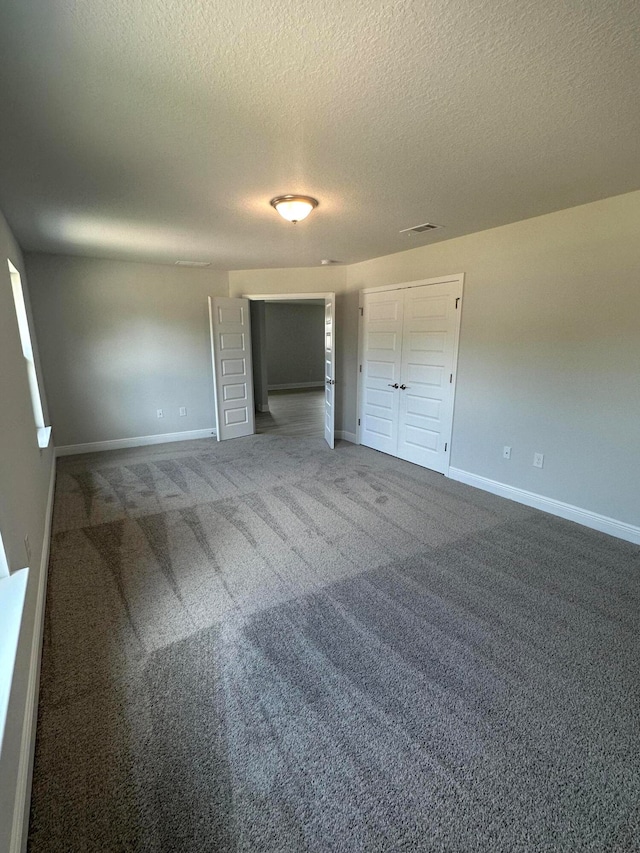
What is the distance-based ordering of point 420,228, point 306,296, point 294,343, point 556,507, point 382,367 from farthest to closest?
point 294,343 < point 306,296 < point 382,367 < point 420,228 < point 556,507

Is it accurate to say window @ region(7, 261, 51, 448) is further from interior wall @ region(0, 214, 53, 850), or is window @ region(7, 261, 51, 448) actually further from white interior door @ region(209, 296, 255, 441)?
white interior door @ region(209, 296, 255, 441)

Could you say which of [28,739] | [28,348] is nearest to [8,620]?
[28,739]

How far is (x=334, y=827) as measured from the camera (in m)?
1.26

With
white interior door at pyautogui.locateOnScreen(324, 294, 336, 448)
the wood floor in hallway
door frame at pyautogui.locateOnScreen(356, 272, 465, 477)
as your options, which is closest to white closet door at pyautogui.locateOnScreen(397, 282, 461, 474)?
door frame at pyautogui.locateOnScreen(356, 272, 465, 477)

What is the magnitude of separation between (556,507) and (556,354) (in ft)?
4.35

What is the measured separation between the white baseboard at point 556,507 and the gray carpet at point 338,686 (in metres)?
0.11

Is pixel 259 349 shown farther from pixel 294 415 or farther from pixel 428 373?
pixel 428 373

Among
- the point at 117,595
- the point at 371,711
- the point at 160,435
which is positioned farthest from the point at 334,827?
the point at 160,435

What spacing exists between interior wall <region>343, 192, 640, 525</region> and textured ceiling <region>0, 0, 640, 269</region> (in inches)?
14.4

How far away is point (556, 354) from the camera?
3277mm

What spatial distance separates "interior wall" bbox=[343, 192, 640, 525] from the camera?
2885 mm

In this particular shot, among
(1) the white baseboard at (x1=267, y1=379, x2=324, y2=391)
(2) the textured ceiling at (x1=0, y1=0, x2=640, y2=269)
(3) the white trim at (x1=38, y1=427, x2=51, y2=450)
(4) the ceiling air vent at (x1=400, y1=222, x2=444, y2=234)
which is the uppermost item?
(4) the ceiling air vent at (x1=400, y1=222, x2=444, y2=234)

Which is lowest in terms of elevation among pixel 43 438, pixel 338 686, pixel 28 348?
Result: pixel 338 686

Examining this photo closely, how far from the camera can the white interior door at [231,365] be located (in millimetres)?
5473
